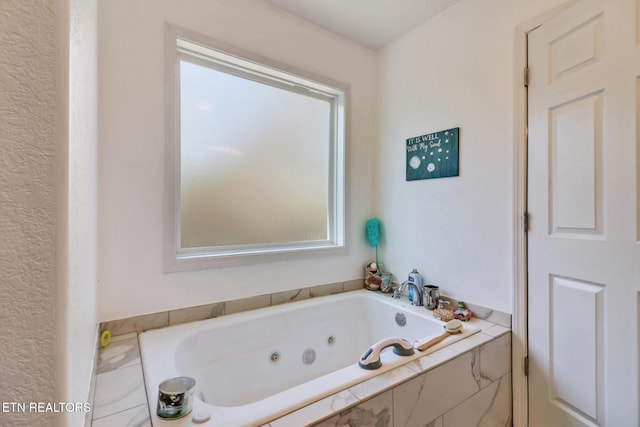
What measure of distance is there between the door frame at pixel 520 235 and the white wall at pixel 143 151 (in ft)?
4.55

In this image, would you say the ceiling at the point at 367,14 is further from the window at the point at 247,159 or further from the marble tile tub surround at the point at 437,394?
the marble tile tub surround at the point at 437,394

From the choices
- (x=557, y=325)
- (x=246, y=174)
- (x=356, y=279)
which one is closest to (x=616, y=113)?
(x=557, y=325)

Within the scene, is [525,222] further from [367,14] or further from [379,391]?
[367,14]

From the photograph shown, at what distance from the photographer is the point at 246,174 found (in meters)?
1.78

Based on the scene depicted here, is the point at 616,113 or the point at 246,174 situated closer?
the point at 616,113

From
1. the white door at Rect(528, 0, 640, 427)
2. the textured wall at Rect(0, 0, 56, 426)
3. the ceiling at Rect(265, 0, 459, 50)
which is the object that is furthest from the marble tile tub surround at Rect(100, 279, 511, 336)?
the ceiling at Rect(265, 0, 459, 50)

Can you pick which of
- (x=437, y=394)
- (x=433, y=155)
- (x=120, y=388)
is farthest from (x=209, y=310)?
(x=433, y=155)

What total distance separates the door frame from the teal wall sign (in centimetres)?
34

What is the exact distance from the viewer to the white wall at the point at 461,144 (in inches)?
58.3

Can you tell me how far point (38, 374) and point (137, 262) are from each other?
105cm

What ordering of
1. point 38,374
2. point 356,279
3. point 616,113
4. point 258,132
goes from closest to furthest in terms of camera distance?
point 38,374
point 616,113
point 258,132
point 356,279

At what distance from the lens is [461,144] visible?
1.67 m

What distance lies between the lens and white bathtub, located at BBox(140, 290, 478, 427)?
3.08ft

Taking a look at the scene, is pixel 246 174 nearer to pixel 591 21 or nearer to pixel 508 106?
pixel 508 106
